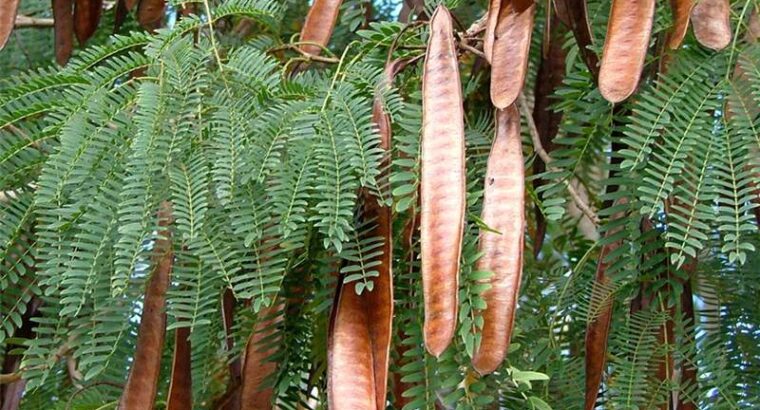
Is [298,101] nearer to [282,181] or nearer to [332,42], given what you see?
[282,181]

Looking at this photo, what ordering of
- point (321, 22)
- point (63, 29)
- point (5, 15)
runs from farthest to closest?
point (63, 29) → point (321, 22) → point (5, 15)

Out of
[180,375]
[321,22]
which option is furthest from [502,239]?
[321,22]

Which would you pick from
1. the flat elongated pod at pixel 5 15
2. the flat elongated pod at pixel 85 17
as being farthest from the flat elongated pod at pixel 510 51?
the flat elongated pod at pixel 85 17

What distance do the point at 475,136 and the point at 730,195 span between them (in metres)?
0.41

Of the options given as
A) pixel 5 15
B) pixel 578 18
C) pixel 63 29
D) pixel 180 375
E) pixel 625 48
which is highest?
pixel 63 29

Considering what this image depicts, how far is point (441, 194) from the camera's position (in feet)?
5.13

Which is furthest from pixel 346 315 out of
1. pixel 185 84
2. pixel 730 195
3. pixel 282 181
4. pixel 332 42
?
pixel 332 42

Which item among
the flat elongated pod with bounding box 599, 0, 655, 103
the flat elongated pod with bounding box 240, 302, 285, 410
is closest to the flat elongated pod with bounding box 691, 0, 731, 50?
the flat elongated pod with bounding box 599, 0, 655, 103

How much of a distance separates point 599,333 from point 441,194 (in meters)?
0.57

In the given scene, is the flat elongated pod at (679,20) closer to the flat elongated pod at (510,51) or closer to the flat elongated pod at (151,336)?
the flat elongated pod at (510,51)

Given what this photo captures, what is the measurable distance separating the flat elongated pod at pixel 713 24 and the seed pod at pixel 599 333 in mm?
265

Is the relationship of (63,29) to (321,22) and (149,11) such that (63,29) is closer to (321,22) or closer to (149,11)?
(149,11)

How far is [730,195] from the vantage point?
1.73 m

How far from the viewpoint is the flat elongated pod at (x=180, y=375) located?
6.11 feet
